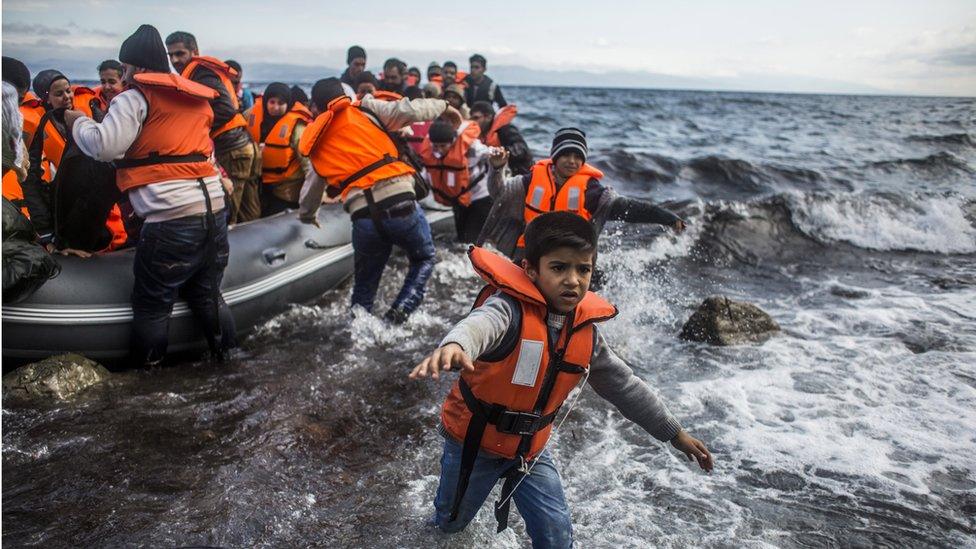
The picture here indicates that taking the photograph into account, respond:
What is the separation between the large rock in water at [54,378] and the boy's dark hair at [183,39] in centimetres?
304

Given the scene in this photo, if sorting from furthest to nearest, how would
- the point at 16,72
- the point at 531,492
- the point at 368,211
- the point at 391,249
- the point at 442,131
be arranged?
the point at 442,131
the point at 391,249
the point at 368,211
the point at 16,72
the point at 531,492

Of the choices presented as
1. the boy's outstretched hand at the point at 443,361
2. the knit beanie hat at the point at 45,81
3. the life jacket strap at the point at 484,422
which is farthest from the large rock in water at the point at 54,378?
the boy's outstretched hand at the point at 443,361

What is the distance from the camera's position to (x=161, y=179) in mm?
4465

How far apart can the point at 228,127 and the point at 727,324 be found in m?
4.75

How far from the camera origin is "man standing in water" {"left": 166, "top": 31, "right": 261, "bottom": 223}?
5.68m

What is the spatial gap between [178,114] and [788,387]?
15.4ft

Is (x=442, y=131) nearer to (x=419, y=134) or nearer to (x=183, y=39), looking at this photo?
(x=419, y=134)

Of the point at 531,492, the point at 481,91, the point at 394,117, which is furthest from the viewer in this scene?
the point at 481,91

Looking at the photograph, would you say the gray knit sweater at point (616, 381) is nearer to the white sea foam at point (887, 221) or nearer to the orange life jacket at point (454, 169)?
the orange life jacket at point (454, 169)

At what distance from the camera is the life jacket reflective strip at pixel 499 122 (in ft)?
26.3

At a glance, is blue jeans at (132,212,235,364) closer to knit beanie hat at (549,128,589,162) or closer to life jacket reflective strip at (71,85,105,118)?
life jacket reflective strip at (71,85,105,118)

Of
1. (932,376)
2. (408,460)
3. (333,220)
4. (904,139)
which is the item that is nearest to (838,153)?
(904,139)

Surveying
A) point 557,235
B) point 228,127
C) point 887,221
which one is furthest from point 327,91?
point 887,221

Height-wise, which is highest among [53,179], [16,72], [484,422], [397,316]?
[16,72]
